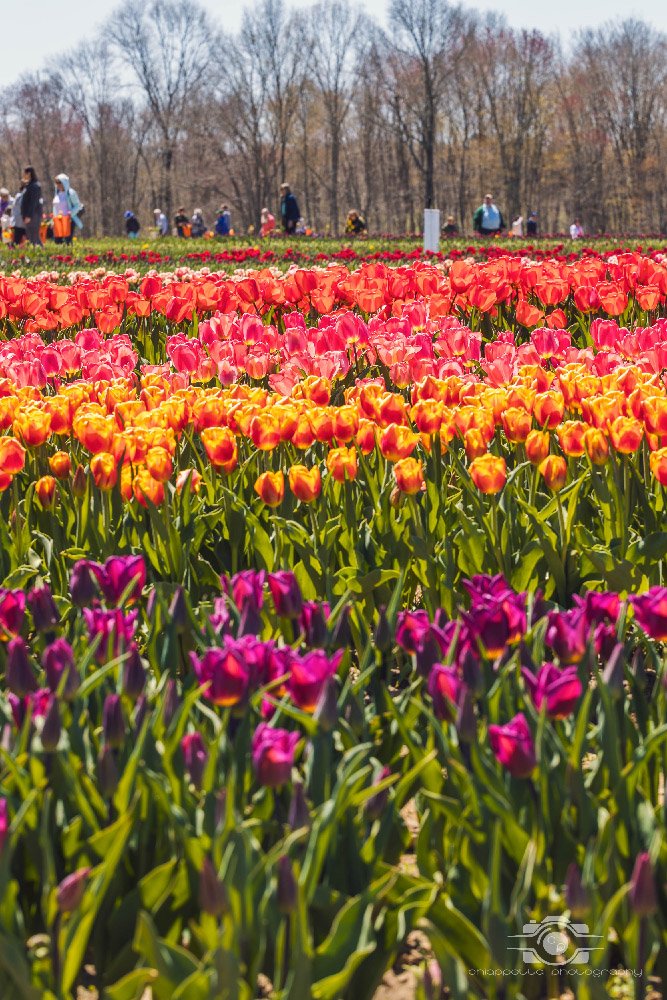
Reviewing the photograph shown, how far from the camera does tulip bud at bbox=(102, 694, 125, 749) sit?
1.64 m

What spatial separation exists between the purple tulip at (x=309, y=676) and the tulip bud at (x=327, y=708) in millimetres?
20

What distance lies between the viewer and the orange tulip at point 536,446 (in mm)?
2840

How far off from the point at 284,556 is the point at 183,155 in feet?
220

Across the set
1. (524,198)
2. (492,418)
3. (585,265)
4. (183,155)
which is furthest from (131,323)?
(183,155)

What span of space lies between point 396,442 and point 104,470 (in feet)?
2.62

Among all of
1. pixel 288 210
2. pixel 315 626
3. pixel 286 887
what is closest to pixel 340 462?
pixel 315 626

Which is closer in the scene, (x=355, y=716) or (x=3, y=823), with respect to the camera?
(x=3, y=823)

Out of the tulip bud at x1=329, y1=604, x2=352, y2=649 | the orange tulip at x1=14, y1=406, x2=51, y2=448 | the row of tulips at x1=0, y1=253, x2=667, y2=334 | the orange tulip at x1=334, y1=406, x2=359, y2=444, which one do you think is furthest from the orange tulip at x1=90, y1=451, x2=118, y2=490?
the row of tulips at x1=0, y1=253, x2=667, y2=334

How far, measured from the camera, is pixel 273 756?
4.87ft

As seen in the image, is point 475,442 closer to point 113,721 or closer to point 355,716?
point 355,716

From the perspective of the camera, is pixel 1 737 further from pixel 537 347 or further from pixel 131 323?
pixel 131 323

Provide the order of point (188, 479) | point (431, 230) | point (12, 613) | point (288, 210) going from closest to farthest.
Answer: point (12, 613)
point (188, 479)
point (431, 230)
point (288, 210)

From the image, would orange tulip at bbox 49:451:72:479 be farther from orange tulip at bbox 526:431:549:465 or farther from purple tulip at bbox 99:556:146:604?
orange tulip at bbox 526:431:549:465

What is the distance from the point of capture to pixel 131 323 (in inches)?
282
